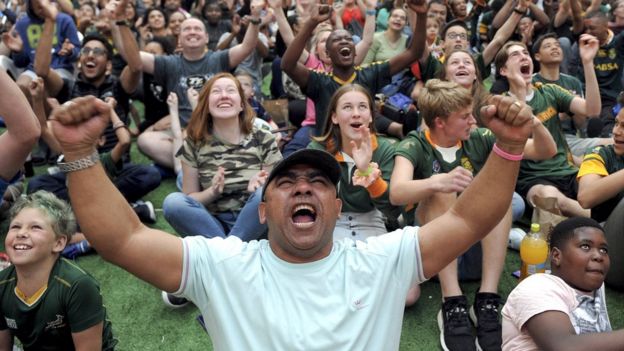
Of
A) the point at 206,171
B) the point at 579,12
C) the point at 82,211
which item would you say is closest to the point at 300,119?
the point at 206,171

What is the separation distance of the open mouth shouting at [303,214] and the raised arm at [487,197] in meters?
0.36

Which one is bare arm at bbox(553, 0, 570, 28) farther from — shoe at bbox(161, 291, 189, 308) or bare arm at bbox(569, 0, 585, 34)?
shoe at bbox(161, 291, 189, 308)

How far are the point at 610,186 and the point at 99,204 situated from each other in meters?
2.96

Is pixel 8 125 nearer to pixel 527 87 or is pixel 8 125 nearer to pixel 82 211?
pixel 82 211

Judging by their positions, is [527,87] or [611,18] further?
[611,18]

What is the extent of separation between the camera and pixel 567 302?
278 centimetres

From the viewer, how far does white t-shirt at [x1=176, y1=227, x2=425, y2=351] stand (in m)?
1.98

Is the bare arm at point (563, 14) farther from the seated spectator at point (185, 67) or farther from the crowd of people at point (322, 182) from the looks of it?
the seated spectator at point (185, 67)

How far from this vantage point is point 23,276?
10.3 feet

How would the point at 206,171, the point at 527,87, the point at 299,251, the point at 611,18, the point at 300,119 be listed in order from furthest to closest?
the point at 611,18, the point at 300,119, the point at 527,87, the point at 206,171, the point at 299,251

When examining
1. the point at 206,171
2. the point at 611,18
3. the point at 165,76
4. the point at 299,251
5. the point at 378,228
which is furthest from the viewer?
the point at 611,18

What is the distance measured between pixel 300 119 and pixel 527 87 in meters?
2.37

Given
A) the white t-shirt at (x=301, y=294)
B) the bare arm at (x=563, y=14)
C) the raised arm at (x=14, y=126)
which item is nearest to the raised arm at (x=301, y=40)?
the raised arm at (x=14, y=126)

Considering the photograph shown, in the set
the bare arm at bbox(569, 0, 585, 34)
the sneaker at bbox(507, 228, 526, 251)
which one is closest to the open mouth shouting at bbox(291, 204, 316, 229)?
the sneaker at bbox(507, 228, 526, 251)
